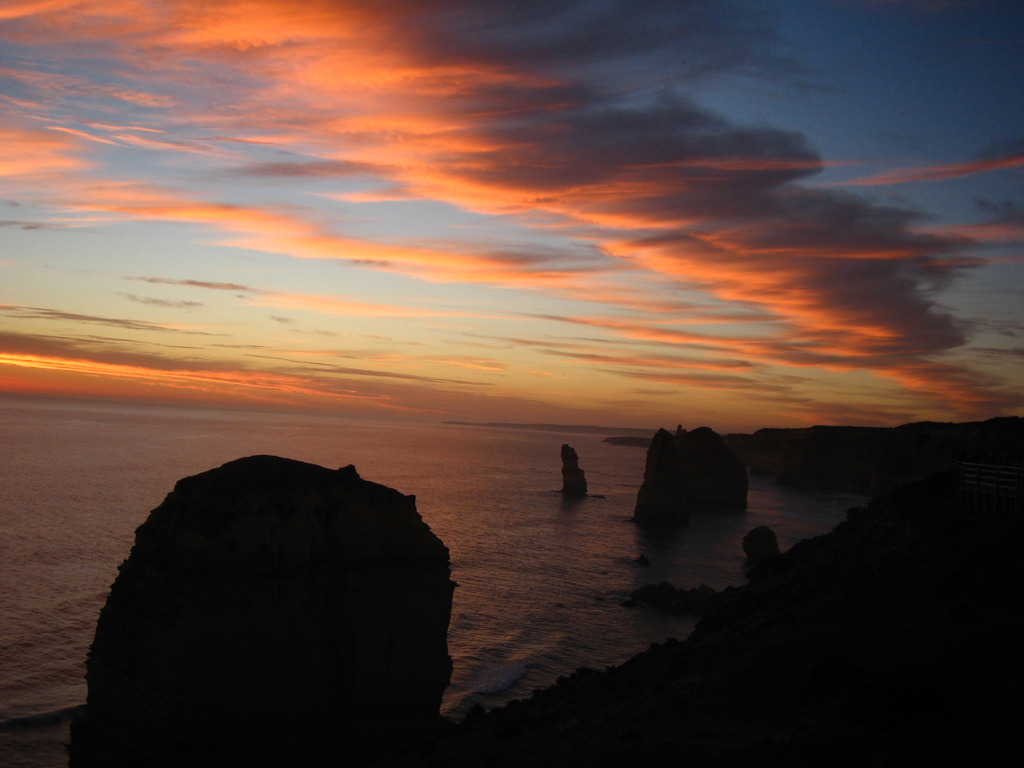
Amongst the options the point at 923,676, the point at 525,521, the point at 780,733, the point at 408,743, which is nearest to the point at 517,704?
the point at 408,743

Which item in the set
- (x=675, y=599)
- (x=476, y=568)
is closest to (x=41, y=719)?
(x=476, y=568)

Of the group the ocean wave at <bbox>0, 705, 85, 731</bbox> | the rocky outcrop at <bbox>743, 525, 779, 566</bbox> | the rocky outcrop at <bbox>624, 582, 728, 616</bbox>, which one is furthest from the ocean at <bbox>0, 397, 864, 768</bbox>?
the rocky outcrop at <bbox>743, 525, 779, 566</bbox>

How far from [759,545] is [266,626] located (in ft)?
173

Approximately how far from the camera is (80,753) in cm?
2109

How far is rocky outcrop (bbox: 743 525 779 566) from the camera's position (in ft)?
211

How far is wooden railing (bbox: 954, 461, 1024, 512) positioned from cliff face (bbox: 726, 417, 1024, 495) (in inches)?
103

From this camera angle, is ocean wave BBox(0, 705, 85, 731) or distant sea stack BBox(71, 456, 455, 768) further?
ocean wave BBox(0, 705, 85, 731)

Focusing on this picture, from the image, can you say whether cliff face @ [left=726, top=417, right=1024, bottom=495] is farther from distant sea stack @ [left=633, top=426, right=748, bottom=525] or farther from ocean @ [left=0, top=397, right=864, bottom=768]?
distant sea stack @ [left=633, top=426, right=748, bottom=525]

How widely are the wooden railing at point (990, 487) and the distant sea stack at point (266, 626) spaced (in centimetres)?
1732

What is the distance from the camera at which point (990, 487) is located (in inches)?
922

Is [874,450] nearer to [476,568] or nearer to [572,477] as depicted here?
[572,477]

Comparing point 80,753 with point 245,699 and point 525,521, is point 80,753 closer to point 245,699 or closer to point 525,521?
point 245,699

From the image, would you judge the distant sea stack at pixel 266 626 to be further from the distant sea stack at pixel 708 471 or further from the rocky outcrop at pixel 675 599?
the distant sea stack at pixel 708 471

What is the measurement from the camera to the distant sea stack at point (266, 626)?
20141mm
